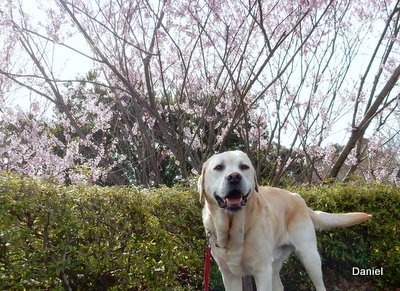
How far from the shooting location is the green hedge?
367 cm

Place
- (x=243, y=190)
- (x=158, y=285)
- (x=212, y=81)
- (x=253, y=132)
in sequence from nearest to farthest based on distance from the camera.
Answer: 1. (x=243, y=190)
2. (x=158, y=285)
3. (x=212, y=81)
4. (x=253, y=132)

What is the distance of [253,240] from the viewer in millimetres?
3676

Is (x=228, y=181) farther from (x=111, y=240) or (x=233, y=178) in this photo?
(x=111, y=240)

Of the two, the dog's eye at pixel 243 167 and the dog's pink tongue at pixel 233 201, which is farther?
the dog's eye at pixel 243 167

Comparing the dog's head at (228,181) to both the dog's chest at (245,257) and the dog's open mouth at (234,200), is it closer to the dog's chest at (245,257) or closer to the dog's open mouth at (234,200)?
the dog's open mouth at (234,200)

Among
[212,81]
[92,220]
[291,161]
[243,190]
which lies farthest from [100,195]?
[291,161]

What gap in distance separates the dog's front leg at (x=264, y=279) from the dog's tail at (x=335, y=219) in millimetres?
1102

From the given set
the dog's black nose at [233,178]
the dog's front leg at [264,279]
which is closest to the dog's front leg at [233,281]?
the dog's front leg at [264,279]

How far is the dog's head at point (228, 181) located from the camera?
11.4ft

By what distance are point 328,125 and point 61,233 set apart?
5909 millimetres

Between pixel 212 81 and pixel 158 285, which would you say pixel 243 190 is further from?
pixel 212 81

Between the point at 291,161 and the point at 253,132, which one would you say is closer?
the point at 291,161

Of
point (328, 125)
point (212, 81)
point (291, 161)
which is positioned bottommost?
point (291, 161)

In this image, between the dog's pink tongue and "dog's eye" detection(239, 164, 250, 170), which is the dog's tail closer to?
"dog's eye" detection(239, 164, 250, 170)
